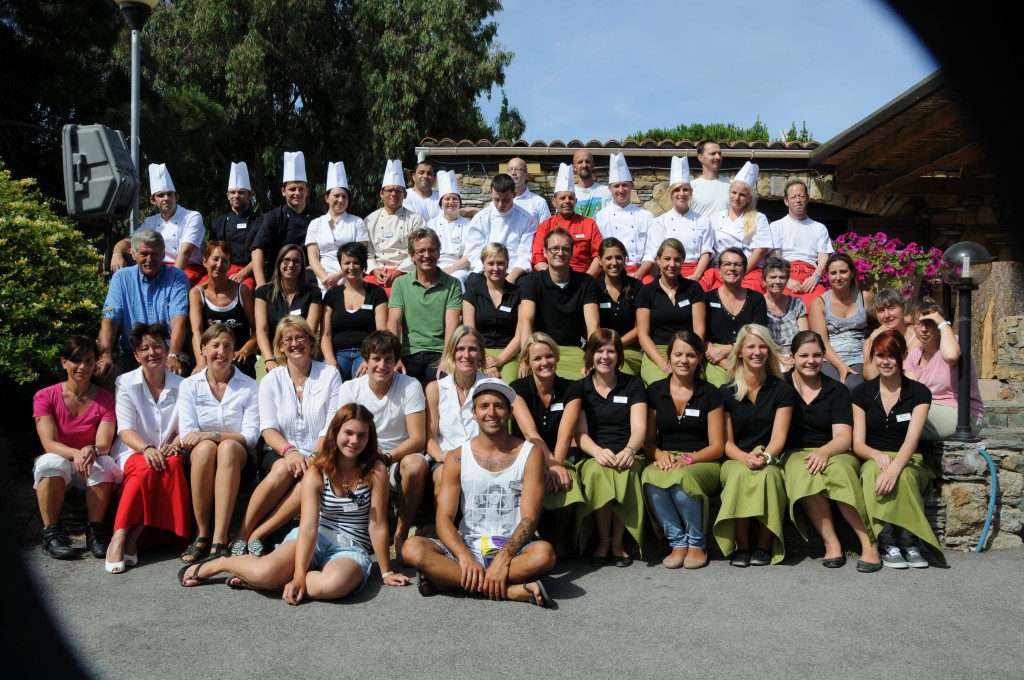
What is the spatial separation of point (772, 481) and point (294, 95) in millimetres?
17848

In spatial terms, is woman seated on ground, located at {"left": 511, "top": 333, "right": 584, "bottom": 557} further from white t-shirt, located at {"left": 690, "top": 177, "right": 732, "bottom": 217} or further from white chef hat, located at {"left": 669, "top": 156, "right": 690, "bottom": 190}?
white t-shirt, located at {"left": 690, "top": 177, "right": 732, "bottom": 217}

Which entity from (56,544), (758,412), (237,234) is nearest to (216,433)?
(56,544)

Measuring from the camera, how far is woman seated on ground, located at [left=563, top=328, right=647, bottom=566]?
573 cm

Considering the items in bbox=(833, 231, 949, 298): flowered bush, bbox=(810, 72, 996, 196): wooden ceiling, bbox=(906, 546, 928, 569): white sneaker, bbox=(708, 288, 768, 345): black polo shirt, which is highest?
bbox=(810, 72, 996, 196): wooden ceiling

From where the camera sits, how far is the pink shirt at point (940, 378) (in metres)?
6.36

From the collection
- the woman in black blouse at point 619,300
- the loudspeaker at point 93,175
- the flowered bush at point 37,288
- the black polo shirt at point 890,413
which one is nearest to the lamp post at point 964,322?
the black polo shirt at point 890,413

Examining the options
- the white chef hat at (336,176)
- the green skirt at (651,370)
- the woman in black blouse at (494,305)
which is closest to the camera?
the green skirt at (651,370)

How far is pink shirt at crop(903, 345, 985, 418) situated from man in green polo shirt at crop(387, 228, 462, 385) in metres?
3.37

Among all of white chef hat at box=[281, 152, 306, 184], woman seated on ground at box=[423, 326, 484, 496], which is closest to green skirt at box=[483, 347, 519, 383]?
woman seated on ground at box=[423, 326, 484, 496]

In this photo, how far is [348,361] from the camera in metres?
7.06

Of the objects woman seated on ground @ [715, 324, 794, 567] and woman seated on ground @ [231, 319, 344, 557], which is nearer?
woman seated on ground @ [231, 319, 344, 557]

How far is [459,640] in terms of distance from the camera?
4324mm

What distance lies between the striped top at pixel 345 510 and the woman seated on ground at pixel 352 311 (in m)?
1.98

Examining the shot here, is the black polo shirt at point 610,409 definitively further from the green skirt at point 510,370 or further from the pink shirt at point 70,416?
the pink shirt at point 70,416
